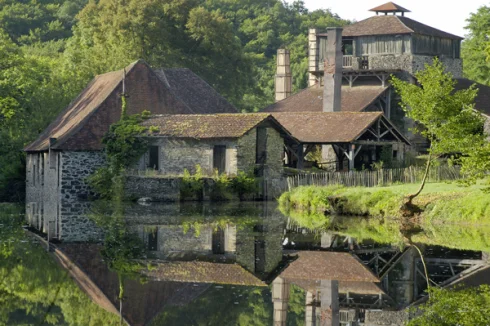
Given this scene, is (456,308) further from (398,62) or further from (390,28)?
(390,28)

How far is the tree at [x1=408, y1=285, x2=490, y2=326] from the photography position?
1666 centimetres

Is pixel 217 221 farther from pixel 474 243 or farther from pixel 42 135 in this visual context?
pixel 42 135

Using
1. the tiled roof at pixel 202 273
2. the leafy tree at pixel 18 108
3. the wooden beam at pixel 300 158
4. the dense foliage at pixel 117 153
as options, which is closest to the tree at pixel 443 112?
the tiled roof at pixel 202 273

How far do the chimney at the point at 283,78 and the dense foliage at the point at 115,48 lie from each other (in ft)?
20.3

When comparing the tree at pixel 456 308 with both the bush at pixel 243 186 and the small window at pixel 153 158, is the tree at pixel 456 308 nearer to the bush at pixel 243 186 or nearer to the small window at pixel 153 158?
the bush at pixel 243 186

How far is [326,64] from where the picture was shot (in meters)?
63.2

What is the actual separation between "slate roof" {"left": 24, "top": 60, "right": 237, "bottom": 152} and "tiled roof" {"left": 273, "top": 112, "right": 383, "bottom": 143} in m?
5.75

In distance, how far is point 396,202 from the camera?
114 feet

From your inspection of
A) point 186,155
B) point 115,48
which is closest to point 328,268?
point 186,155

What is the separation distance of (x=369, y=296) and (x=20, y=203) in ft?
114

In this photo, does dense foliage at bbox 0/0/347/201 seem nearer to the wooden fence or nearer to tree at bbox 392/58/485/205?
the wooden fence

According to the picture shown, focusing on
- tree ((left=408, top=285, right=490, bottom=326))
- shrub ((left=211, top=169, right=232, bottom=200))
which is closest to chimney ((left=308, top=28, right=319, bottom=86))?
shrub ((left=211, top=169, right=232, bottom=200))

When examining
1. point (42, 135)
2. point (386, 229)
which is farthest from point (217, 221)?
point (42, 135)

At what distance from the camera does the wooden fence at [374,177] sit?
43.3 metres
